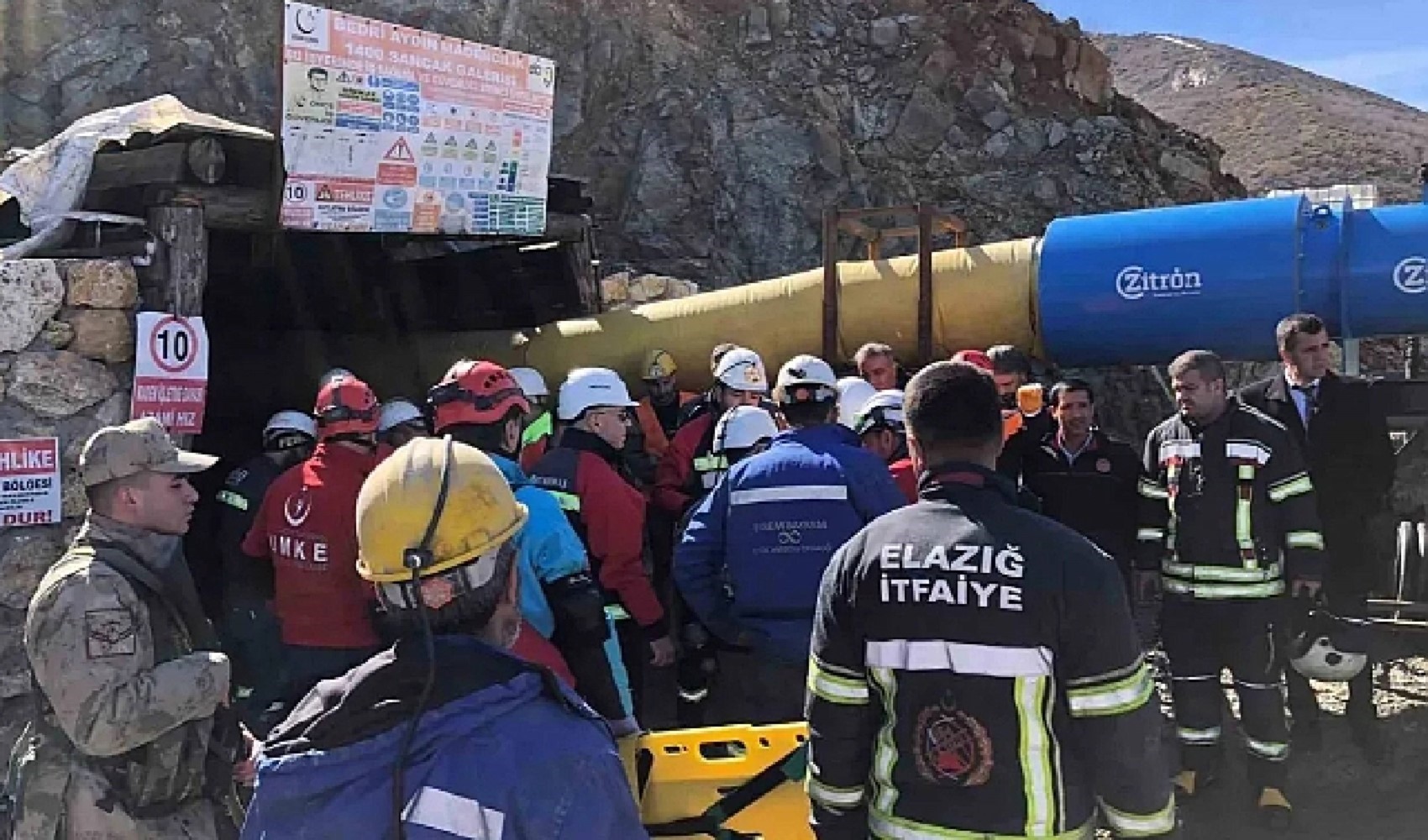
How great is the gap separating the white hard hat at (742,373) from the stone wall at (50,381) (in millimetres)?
2523

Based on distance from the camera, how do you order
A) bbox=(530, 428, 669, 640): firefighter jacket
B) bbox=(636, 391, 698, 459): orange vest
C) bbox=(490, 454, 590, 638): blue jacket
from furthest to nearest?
1. bbox=(636, 391, 698, 459): orange vest
2. bbox=(530, 428, 669, 640): firefighter jacket
3. bbox=(490, 454, 590, 638): blue jacket

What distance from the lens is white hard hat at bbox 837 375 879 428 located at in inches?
219

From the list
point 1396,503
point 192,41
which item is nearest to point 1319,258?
point 1396,503

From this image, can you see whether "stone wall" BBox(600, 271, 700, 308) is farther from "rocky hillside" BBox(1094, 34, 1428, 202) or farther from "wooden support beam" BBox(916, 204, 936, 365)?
"rocky hillside" BBox(1094, 34, 1428, 202)

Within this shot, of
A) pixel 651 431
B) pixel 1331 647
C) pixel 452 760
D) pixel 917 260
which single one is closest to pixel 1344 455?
pixel 1331 647

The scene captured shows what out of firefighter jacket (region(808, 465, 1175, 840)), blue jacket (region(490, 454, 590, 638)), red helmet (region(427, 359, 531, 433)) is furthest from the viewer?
→ red helmet (region(427, 359, 531, 433))

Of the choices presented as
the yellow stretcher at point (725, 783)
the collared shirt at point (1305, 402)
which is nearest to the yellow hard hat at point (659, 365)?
the collared shirt at point (1305, 402)

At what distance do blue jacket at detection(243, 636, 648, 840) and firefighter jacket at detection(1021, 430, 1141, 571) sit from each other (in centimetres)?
400

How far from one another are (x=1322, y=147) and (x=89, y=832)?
117 ft

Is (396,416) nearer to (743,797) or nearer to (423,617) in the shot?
(743,797)

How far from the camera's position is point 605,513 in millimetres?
4285

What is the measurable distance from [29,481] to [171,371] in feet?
2.34

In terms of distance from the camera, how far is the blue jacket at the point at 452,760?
1562 millimetres

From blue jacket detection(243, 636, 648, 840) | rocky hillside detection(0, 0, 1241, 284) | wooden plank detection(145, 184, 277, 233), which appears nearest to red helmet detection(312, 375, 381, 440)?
wooden plank detection(145, 184, 277, 233)
